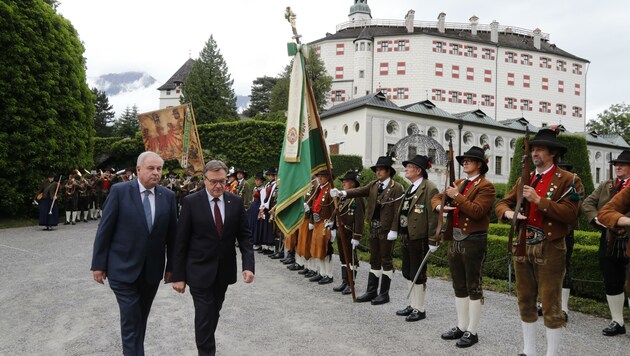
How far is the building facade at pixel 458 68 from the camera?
259 ft

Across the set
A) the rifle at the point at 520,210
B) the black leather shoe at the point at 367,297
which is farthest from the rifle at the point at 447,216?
the black leather shoe at the point at 367,297

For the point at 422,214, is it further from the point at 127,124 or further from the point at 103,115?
the point at 103,115

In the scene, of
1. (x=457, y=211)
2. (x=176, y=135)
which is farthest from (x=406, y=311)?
(x=176, y=135)

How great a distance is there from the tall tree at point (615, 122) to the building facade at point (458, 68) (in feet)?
11.3

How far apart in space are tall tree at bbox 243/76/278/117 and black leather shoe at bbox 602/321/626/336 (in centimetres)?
8255

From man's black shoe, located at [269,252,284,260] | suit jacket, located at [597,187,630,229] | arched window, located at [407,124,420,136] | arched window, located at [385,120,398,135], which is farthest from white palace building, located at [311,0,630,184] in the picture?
suit jacket, located at [597,187,630,229]

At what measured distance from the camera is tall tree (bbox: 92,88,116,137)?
80.2 meters

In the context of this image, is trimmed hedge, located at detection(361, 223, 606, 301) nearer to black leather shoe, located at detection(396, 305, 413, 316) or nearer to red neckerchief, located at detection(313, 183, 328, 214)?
red neckerchief, located at detection(313, 183, 328, 214)

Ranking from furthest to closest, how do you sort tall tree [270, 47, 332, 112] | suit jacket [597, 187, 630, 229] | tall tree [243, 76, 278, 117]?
1. tall tree [243, 76, 278, 117]
2. tall tree [270, 47, 332, 112]
3. suit jacket [597, 187, 630, 229]

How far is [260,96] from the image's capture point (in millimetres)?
88438

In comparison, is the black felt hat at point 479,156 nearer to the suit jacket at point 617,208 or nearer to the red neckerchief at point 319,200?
the suit jacket at point 617,208

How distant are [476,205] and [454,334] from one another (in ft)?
5.57

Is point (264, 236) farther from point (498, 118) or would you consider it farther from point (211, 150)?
point (498, 118)

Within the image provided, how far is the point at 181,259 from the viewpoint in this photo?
5102 mm
